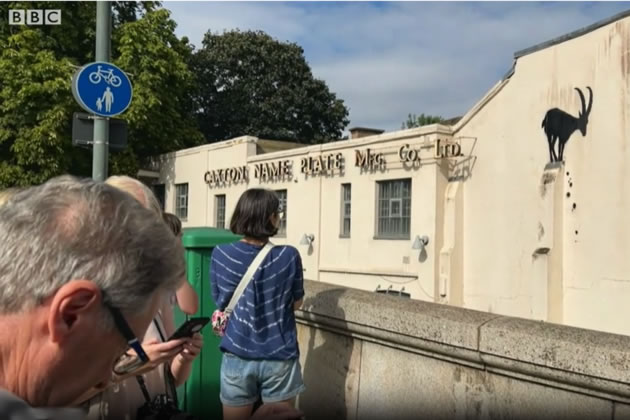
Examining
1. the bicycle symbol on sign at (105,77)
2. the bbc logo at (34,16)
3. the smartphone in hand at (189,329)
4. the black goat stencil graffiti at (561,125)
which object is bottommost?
the smartphone in hand at (189,329)

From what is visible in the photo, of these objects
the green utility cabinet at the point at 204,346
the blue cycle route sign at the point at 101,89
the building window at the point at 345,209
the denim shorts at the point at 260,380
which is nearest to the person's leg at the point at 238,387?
the denim shorts at the point at 260,380

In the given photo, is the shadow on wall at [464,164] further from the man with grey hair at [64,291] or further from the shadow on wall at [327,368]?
the man with grey hair at [64,291]

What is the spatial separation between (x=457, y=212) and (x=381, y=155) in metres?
3.21

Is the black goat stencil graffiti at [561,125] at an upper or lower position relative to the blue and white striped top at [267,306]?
upper

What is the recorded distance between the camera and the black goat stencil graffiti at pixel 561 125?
1581 cm

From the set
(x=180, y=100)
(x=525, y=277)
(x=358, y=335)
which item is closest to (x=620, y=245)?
(x=525, y=277)

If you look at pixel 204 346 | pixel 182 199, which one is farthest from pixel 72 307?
pixel 182 199

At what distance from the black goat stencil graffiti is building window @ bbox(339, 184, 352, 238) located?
7555 mm

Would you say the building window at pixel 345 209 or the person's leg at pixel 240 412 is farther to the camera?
the building window at pixel 345 209

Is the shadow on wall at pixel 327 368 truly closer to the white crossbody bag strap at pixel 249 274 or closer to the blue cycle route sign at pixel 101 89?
the white crossbody bag strap at pixel 249 274

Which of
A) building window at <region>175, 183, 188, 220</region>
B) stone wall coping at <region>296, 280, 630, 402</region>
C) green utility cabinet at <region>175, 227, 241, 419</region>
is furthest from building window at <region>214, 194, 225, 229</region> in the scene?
stone wall coping at <region>296, 280, 630, 402</region>

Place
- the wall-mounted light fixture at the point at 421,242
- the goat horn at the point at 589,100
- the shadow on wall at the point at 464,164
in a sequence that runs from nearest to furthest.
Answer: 1. the goat horn at the point at 589,100
2. the shadow on wall at the point at 464,164
3. the wall-mounted light fixture at the point at 421,242

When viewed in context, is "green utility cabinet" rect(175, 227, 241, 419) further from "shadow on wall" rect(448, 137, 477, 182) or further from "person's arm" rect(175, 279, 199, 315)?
"shadow on wall" rect(448, 137, 477, 182)

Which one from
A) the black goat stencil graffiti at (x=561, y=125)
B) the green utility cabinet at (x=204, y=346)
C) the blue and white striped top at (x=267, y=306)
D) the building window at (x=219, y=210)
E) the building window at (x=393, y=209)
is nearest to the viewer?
the blue and white striped top at (x=267, y=306)
